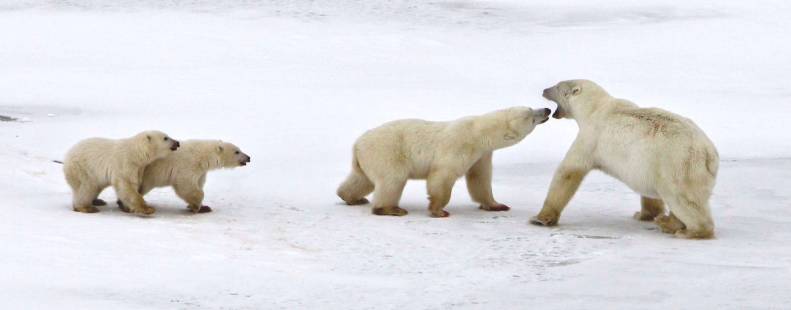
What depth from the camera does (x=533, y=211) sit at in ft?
31.7

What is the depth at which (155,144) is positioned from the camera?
920cm

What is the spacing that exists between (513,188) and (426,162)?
1.61 meters

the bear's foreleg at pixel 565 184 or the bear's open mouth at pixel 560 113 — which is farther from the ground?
the bear's open mouth at pixel 560 113

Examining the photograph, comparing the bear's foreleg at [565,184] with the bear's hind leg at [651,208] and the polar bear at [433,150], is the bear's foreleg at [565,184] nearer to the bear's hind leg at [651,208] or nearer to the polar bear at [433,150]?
the bear's hind leg at [651,208]

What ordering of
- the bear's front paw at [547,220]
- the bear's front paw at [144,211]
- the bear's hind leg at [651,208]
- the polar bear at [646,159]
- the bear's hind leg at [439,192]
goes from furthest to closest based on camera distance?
1. the bear's hind leg at [439,192]
2. the bear's hind leg at [651,208]
3. the bear's front paw at [144,211]
4. the bear's front paw at [547,220]
5. the polar bear at [646,159]

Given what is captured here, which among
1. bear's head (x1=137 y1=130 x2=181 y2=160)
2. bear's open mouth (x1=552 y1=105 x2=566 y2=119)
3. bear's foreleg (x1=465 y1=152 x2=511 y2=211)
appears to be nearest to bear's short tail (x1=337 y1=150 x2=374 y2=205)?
bear's foreleg (x1=465 y1=152 x2=511 y2=211)

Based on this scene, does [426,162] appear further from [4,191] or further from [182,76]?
[182,76]

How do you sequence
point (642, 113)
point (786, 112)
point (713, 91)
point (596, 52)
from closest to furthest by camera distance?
point (642, 113) → point (786, 112) → point (713, 91) → point (596, 52)

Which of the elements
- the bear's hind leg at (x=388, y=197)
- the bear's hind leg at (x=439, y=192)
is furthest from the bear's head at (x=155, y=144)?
the bear's hind leg at (x=439, y=192)

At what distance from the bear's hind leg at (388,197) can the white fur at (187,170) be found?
1.39 meters

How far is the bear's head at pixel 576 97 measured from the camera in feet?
30.0

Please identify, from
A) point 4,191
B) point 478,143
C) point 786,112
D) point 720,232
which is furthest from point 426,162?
point 786,112

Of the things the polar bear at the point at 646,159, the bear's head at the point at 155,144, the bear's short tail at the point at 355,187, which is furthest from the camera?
the bear's short tail at the point at 355,187

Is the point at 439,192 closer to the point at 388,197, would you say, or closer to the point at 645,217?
the point at 388,197
